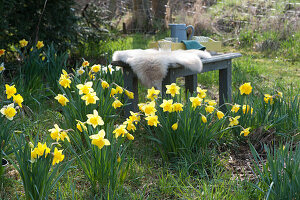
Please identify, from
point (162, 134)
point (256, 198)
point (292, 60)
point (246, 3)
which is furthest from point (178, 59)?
point (246, 3)

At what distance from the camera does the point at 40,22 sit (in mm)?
4621

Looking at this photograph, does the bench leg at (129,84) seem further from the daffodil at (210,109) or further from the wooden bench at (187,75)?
the daffodil at (210,109)

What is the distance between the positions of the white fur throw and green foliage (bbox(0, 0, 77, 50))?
79.8 inches

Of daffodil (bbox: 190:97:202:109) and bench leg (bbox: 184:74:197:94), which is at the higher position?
daffodil (bbox: 190:97:202:109)

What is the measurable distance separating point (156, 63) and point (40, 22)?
2.49 m

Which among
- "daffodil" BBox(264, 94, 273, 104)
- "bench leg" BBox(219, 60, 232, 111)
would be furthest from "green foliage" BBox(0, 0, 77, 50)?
"daffodil" BBox(264, 94, 273, 104)

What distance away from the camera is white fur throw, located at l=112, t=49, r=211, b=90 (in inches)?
107

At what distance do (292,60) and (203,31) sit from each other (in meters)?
2.35

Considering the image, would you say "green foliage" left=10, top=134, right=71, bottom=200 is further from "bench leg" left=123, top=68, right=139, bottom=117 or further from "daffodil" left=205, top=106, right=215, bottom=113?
"bench leg" left=123, top=68, right=139, bottom=117

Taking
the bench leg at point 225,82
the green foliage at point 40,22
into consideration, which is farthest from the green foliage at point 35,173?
the green foliage at point 40,22

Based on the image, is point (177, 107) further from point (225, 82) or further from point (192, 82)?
point (225, 82)

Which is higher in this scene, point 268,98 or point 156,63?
point 156,63

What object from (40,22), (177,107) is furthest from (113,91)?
(40,22)

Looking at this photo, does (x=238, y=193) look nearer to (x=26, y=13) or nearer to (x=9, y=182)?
(x=9, y=182)
